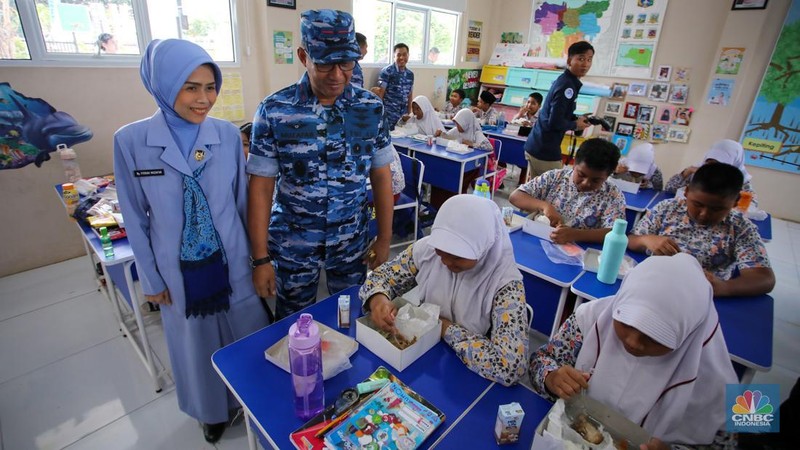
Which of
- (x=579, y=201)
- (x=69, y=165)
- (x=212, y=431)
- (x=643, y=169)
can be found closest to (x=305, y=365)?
(x=212, y=431)

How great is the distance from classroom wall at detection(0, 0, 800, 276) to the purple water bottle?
3324mm

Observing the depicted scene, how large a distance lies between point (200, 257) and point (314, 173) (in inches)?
20.6

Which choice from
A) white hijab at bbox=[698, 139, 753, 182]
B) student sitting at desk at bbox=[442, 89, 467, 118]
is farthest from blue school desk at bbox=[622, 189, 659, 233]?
student sitting at desk at bbox=[442, 89, 467, 118]

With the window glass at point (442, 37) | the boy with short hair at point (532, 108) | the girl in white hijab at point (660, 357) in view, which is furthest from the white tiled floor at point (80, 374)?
the window glass at point (442, 37)

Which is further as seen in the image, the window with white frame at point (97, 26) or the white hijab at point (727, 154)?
the white hijab at point (727, 154)

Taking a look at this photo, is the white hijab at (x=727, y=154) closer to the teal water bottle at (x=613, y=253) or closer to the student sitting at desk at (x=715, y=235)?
the student sitting at desk at (x=715, y=235)

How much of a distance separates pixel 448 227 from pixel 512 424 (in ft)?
1.90

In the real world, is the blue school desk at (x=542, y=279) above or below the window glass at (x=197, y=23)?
below

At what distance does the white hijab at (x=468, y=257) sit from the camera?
1.22 meters

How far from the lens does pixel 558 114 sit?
354 cm

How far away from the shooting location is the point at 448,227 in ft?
4.07

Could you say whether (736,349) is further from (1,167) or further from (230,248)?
(1,167)

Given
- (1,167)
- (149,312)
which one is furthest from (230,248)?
(1,167)

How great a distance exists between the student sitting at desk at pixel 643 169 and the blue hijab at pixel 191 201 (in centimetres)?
319
